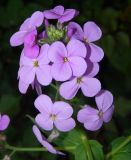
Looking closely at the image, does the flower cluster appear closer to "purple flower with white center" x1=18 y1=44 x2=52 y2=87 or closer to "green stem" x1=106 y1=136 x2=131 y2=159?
"purple flower with white center" x1=18 y1=44 x2=52 y2=87

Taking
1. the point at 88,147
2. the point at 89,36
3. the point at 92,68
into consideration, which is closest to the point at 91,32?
the point at 89,36

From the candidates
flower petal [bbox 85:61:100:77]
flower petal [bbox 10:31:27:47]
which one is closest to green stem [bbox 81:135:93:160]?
flower petal [bbox 85:61:100:77]

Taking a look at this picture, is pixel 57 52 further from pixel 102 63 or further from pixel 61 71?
pixel 102 63

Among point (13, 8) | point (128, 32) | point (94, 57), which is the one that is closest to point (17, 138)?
point (13, 8)

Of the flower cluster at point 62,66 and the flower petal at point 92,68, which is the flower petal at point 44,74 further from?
the flower petal at point 92,68

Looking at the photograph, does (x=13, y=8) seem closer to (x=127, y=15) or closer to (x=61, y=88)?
(x=127, y=15)

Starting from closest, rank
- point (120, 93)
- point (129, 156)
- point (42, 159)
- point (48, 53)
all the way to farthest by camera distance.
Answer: point (48, 53)
point (129, 156)
point (42, 159)
point (120, 93)
